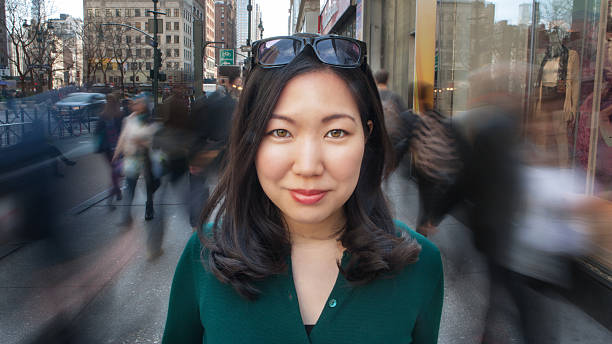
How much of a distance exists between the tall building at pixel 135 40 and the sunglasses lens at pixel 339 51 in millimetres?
11470

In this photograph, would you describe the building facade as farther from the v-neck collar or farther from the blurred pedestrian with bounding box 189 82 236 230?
the blurred pedestrian with bounding box 189 82 236 230

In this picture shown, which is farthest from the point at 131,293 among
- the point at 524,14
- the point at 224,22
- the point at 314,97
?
the point at 224,22

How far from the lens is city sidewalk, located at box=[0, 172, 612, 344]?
12.5 feet

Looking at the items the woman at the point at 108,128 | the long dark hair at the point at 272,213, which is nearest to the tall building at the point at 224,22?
the woman at the point at 108,128

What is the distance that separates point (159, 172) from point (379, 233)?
5.96 metres

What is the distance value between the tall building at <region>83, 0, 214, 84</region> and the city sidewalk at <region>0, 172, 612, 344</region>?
284 inches

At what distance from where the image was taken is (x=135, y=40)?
6194 centimetres

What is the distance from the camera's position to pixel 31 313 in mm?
4219

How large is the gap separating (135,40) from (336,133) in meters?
66.8

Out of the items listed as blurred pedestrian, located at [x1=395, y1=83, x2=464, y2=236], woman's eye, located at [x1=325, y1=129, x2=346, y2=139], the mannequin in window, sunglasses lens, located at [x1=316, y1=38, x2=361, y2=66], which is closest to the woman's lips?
woman's eye, located at [x1=325, y1=129, x2=346, y2=139]

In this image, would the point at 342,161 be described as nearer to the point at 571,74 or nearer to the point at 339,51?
the point at 339,51

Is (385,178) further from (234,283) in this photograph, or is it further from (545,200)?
(545,200)

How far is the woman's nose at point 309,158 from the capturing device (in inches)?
47.3

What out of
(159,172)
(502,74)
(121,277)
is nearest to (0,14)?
(159,172)
